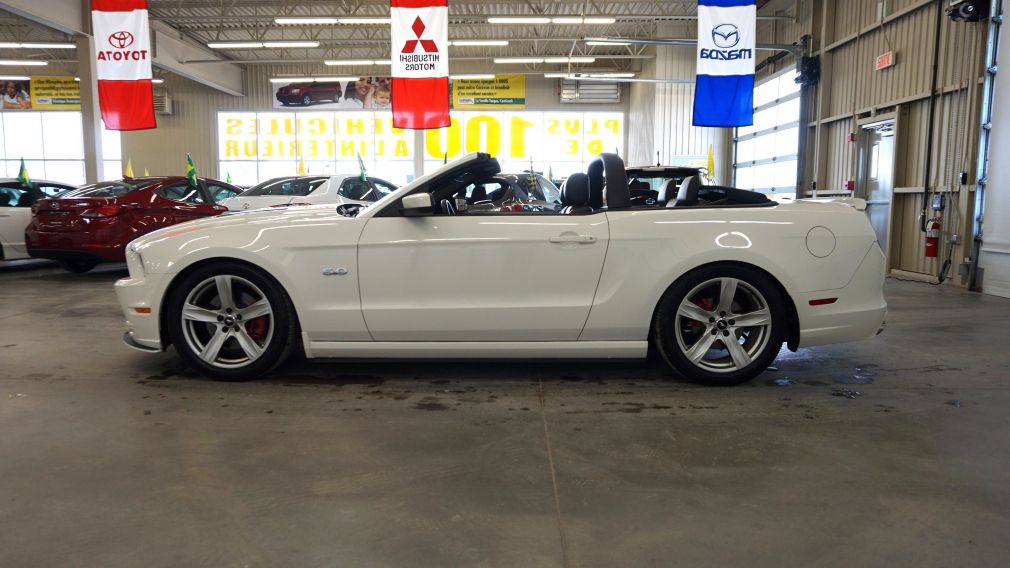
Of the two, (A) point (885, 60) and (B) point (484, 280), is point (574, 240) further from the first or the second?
(A) point (885, 60)

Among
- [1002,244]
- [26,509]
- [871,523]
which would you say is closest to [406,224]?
[26,509]

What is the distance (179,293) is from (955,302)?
7.80 metres

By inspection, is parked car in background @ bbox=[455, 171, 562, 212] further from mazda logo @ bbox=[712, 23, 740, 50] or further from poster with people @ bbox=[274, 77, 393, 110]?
poster with people @ bbox=[274, 77, 393, 110]

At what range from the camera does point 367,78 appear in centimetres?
2527

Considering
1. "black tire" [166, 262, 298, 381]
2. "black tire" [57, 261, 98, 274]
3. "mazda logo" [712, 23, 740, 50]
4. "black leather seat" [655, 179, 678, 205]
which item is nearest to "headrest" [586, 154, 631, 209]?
"black leather seat" [655, 179, 678, 205]

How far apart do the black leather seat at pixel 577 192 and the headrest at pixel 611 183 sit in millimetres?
43

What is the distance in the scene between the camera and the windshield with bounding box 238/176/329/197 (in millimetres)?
10624

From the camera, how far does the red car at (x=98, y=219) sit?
8.60m

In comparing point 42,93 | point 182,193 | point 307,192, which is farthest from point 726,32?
point 42,93

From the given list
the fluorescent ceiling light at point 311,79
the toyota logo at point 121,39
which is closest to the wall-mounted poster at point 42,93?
the fluorescent ceiling light at point 311,79

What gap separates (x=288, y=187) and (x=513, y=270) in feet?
26.5

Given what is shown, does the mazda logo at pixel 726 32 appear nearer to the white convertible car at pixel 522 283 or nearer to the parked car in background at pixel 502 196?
the parked car in background at pixel 502 196

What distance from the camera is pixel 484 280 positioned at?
369 cm

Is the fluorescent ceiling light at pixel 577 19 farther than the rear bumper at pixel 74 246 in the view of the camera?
Yes
